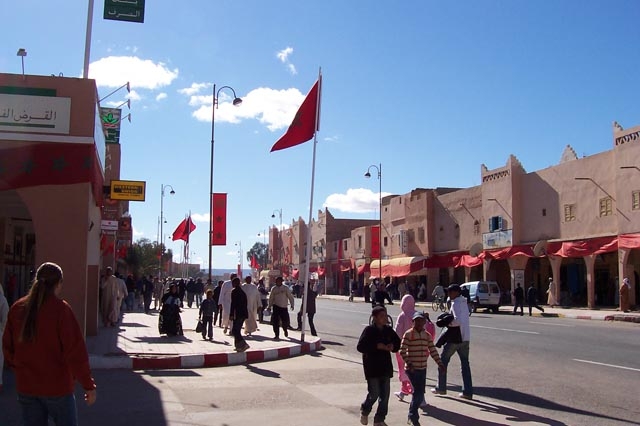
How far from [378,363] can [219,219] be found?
19791 mm

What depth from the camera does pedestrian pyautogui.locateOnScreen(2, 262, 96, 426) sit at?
15.0ft

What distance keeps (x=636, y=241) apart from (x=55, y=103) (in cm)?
2650

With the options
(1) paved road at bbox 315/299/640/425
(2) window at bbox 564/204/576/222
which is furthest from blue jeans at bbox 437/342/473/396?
(2) window at bbox 564/204/576/222

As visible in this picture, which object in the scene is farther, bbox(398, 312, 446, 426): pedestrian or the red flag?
the red flag

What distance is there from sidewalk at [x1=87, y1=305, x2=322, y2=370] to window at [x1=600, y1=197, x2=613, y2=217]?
69.3 feet

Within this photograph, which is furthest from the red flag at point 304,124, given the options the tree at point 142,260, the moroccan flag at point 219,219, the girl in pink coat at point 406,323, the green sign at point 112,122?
the tree at point 142,260

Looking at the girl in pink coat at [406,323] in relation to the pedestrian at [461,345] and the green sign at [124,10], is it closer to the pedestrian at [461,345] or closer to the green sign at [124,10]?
the pedestrian at [461,345]

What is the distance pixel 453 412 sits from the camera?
28.6 feet

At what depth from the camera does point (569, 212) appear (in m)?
37.2

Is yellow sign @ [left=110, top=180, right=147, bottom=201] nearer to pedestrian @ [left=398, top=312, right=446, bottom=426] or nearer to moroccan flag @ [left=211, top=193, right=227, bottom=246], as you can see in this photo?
moroccan flag @ [left=211, top=193, right=227, bottom=246]

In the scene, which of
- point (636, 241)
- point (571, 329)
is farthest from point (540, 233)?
point (571, 329)

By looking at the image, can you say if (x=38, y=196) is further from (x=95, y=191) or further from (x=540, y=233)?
(x=540, y=233)

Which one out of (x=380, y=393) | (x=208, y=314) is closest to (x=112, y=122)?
(x=208, y=314)

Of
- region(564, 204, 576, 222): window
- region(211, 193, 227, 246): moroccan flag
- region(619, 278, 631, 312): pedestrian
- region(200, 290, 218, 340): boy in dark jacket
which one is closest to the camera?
region(200, 290, 218, 340): boy in dark jacket
